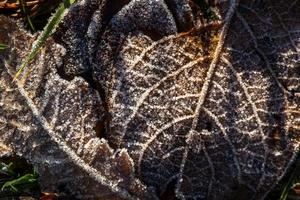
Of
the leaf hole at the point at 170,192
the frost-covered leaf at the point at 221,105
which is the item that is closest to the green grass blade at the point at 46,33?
the frost-covered leaf at the point at 221,105

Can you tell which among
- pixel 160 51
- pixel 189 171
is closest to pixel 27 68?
pixel 160 51

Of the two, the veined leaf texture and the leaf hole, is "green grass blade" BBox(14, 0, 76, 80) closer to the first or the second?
the veined leaf texture

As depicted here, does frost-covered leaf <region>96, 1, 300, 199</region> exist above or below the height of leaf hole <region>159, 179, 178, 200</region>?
above

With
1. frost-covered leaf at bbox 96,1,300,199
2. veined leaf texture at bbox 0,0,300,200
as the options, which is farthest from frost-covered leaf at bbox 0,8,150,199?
frost-covered leaf at bbox 96,1,300,199

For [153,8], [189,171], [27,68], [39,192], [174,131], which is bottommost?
[39,192]

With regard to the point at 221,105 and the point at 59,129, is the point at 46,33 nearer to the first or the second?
the point at 59,129

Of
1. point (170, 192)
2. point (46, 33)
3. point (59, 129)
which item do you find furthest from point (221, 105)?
point (46, 33)

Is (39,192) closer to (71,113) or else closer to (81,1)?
(71,113)

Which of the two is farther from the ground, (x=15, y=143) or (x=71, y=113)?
(x=71, y=113)
